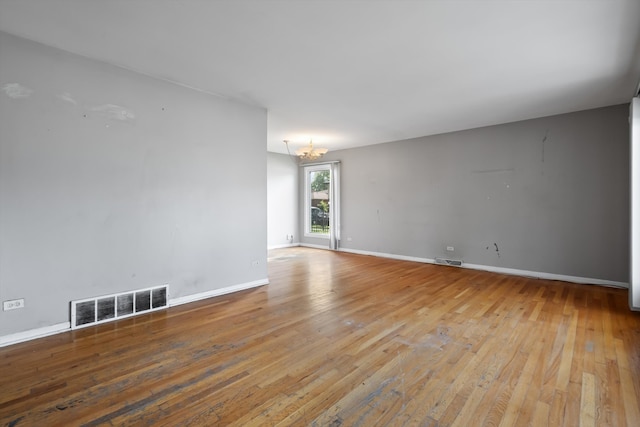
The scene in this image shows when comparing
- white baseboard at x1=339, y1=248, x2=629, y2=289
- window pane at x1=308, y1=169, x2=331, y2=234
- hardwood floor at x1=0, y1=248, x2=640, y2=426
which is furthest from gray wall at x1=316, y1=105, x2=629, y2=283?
window pane at x1=308, y1=169, x2=331, y2=234

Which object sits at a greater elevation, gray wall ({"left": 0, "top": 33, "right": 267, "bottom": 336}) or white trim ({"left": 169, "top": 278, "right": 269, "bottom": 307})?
gray wall ({"left": 0, "top": 33, "right": 267, "bottom": 336})

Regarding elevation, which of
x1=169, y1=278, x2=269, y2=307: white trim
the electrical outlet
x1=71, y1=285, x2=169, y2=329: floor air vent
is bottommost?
x1=169, y1=278, x2=269, y2=307: white trim

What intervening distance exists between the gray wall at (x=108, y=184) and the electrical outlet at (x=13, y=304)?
41mm

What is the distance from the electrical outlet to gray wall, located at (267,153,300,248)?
5.78m

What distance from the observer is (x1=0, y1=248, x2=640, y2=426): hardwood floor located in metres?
1.79

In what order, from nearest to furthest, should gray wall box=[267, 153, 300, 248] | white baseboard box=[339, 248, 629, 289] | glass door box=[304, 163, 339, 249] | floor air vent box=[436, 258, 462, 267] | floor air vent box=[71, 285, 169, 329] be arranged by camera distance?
floor air vent box=[71, 285, 169, 329], white baseboard box=[339, 248, 629, 289], floor air vent box=[436, 258, 462, 267], glass door box=[304, 163, 339, 249], gray wall box=[267, 153, 300, 248]

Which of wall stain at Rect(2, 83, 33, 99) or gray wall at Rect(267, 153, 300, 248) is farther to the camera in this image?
gray wall at Rect(267, 153, 300, 248)

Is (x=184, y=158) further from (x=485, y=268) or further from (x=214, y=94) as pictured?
(x=485, y=268)


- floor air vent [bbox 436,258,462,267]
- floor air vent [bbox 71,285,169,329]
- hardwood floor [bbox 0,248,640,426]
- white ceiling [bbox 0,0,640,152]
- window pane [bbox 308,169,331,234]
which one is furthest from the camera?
window pane [bbox 308,169,331,234]

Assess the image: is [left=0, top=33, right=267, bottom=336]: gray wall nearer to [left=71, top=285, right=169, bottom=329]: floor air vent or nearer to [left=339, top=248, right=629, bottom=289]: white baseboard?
[left=71, top=285, right=169, bottom=329]: floor air vent

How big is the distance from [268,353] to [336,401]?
0.82 meters

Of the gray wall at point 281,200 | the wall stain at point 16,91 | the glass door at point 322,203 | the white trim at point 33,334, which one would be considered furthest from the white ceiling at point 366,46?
the gray wall at point 281,200

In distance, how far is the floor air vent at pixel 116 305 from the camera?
9.98 ft

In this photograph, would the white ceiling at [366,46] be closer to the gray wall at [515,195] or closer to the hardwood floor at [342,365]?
the gray wall at [515,195]
